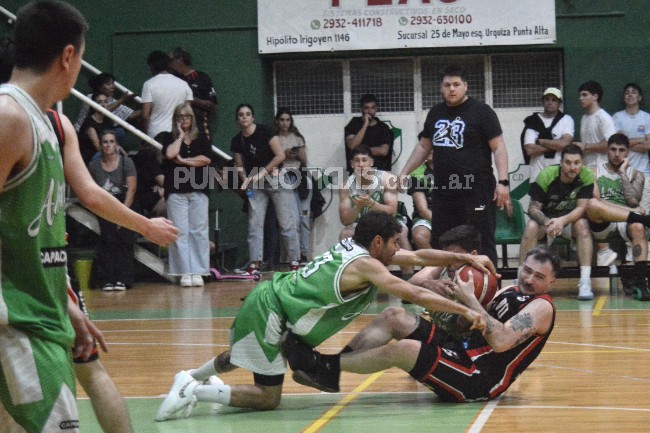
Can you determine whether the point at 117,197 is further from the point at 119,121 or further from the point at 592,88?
the point at 592,88

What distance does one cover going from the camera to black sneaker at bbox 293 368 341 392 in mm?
5219

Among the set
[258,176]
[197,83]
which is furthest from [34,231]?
[197,83]

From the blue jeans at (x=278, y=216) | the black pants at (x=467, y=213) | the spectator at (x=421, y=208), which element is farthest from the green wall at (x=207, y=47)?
the black pants at (x=467, y=213)

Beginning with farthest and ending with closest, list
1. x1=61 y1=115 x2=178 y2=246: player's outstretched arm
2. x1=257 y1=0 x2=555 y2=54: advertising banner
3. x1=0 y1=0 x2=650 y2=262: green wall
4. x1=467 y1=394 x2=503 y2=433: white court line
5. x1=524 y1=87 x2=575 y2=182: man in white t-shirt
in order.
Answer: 1. x1=0 y1=0 x2=650 y2=262: green wall
2. x1=257 y1=0 x2=555 y2=54: advertising banner
3. x1=524 y1=87 x2=575 y2=182: man in white t-shirt
4. x1=467 y1=394 x2=503 y2=433: white court line
5. x1=61 y1=115 x2=178 y2=246: player's outstretched arm

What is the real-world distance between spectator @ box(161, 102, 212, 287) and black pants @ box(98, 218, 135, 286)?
493mm

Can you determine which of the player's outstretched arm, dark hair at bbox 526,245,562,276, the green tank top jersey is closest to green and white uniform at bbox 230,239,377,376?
dark hair at bbox 526,245,562,276

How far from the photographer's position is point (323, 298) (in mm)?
5223

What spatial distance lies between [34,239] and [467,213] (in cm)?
557

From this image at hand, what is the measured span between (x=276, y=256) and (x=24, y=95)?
34.9 feet

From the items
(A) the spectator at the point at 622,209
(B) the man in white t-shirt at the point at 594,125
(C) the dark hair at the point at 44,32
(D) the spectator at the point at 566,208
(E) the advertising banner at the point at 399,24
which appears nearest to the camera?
(C) the dark hair at the point at 44,32

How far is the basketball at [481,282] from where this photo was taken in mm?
5616

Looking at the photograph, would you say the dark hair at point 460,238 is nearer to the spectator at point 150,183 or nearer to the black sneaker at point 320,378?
the black sneaker at point 320,378

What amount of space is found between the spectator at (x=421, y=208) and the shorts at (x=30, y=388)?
7.67 meters

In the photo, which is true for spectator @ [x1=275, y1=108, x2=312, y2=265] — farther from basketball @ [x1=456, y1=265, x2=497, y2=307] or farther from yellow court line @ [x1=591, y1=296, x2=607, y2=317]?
basketball @ [x1=456, y1=265, x2=497, y2=307]
